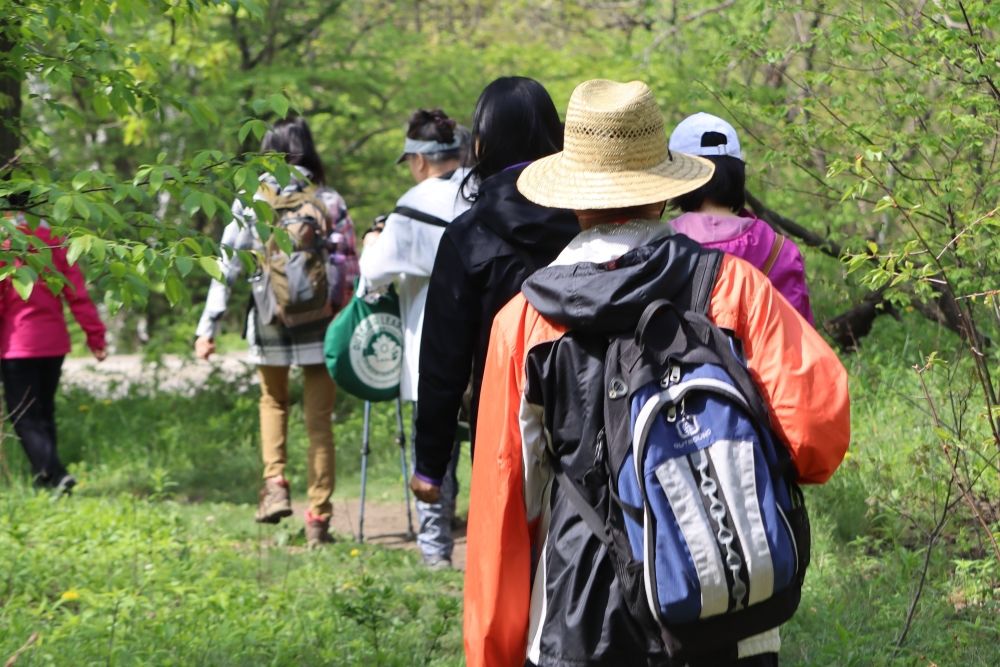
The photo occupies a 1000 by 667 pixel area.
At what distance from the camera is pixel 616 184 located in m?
2.73

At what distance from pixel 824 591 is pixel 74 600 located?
10.2ft

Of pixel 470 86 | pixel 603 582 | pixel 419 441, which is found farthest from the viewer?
pixel 470 86

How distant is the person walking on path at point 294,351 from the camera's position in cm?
669

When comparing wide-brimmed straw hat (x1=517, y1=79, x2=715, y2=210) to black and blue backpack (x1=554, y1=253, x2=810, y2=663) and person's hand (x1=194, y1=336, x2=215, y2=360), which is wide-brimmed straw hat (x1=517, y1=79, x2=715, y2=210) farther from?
person's hand (x1=194, y1=336, x2=215, y2=360)

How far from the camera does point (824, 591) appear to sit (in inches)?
207

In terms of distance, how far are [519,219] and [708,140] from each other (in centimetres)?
65

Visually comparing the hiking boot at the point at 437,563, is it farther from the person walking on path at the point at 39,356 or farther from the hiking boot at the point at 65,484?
the hiking boot at the point at 65,484

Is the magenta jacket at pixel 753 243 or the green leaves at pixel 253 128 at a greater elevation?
the green leaves at pixel 253 128

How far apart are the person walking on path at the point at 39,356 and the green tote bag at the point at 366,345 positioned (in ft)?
6.97

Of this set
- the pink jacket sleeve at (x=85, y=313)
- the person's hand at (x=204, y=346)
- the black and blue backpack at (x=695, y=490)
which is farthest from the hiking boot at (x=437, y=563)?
the black and blue backpack at (x=695, y=490)

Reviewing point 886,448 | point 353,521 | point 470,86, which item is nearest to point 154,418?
point 353,521

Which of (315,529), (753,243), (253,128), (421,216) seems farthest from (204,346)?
(753,243)

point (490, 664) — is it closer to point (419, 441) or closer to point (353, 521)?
point (419, 441)

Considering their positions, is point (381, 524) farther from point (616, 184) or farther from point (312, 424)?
point (616, 184)
